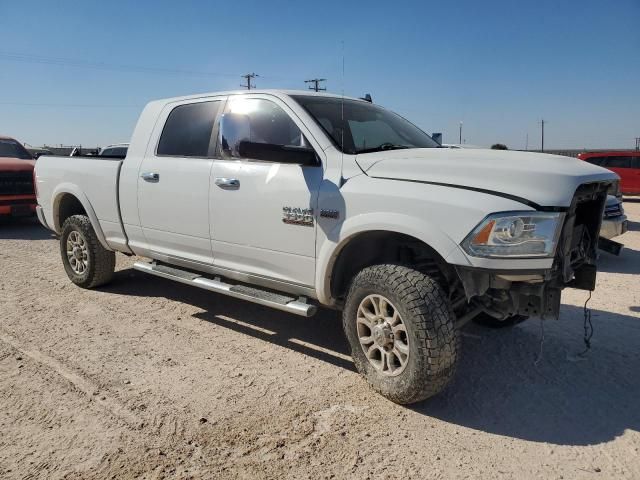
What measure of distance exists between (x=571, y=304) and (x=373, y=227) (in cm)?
331

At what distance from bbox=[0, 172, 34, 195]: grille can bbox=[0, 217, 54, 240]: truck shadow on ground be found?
2.26 ft

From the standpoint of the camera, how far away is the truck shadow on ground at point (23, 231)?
996cm

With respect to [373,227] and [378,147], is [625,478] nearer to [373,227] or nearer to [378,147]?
[373,227]

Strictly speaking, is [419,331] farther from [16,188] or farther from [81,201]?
[16,188]

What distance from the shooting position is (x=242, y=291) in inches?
162

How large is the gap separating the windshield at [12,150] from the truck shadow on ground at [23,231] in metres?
1.48

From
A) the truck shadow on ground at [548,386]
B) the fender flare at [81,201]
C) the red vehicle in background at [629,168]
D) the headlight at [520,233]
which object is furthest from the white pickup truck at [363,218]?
the red vehicle in background at [629,168]

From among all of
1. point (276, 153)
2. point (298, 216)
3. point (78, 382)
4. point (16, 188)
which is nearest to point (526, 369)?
point (298, 216)

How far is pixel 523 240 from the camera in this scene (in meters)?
2.82

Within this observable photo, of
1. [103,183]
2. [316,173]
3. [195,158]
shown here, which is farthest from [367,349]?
[103,183]

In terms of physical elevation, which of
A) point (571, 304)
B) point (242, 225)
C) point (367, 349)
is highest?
point (242, 225)

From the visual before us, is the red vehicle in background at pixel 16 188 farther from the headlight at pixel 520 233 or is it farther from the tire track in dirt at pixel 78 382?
the headlight at pixel 520 233

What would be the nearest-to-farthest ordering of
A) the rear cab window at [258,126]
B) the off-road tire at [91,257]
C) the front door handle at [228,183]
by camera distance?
the rear cab window at [258,126] → the front door handle at [228,183] → the off-road tire at [91,257]

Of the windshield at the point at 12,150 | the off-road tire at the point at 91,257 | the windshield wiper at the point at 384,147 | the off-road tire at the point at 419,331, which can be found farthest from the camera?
the windshield at the point at 12,150
